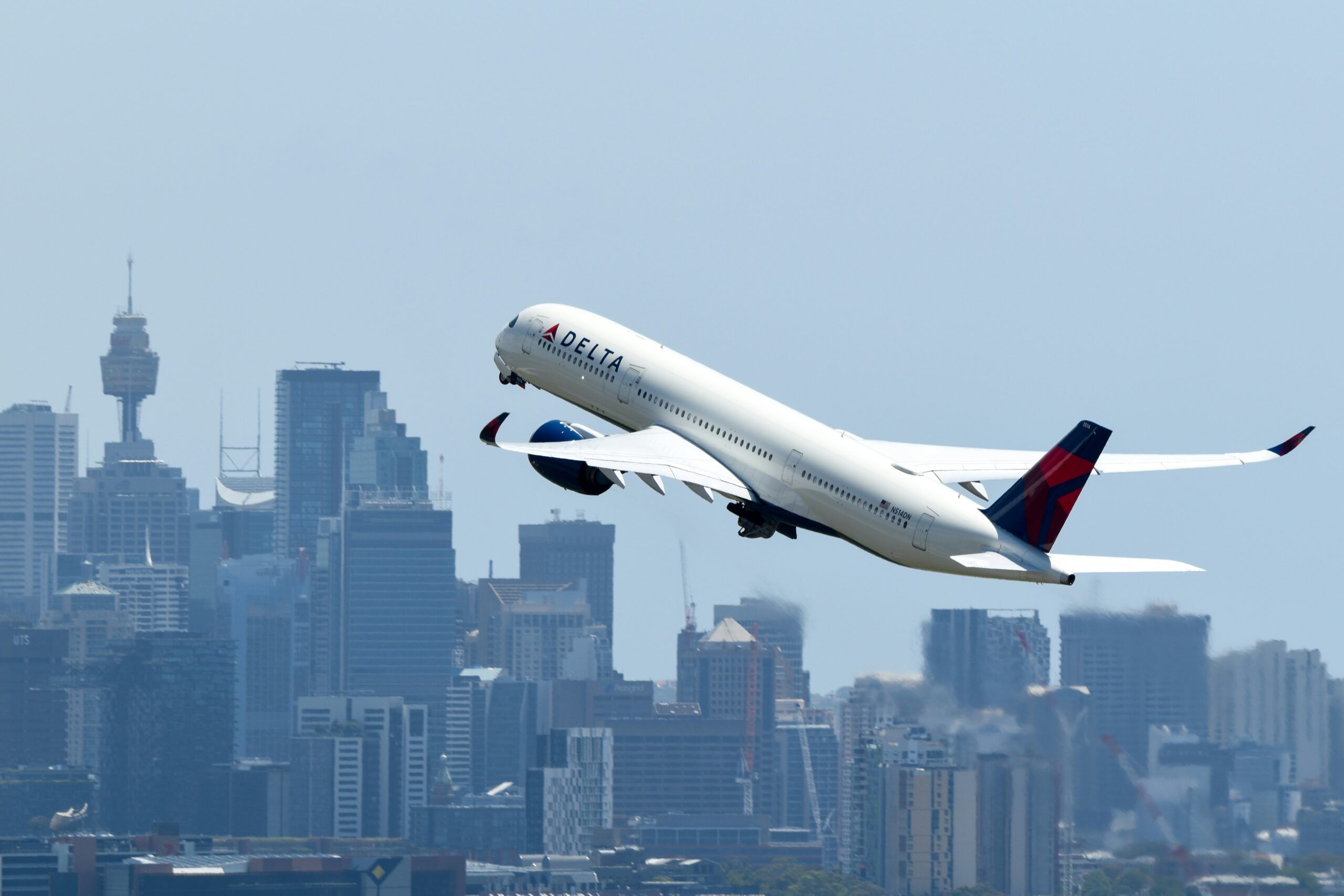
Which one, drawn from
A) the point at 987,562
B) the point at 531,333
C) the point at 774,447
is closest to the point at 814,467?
the point at 774,447

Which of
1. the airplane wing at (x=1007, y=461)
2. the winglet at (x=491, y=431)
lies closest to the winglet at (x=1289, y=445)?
the airplane wing at (x=1007, y=461)

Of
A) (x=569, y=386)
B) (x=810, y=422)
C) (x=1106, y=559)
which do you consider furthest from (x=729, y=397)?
(x=1106, y=559)

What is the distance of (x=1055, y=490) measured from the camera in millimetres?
85938

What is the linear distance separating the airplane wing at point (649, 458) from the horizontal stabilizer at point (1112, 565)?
1178 cm

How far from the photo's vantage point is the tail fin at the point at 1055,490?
8588 centimetres

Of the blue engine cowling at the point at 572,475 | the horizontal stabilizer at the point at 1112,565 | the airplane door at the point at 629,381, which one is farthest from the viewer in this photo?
the airplane door at the point at 629,381

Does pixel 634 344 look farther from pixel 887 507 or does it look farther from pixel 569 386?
pixel 887 507

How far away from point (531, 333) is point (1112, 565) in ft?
106

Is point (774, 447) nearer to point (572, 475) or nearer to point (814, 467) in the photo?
point (814, 467)

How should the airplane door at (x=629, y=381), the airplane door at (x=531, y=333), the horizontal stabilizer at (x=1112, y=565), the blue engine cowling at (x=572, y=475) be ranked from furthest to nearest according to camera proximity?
the airplane door at (x=531, y=333) → the airplane door at (x=629, y=381) → the blue engine cowling at (x=572, y=475) → the horizontal stabilizer at (x=1112, y=565)

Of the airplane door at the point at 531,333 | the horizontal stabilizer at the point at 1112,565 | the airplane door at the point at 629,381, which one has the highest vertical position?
the airplane door at the point at 531,333

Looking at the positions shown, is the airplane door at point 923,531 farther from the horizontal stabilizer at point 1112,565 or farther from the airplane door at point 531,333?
the airplane door at point 531,333

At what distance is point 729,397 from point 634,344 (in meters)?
7.93

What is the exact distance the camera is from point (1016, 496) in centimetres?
8650
